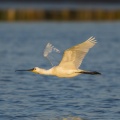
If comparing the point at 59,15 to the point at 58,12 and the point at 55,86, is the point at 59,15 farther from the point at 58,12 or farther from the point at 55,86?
the point at 55,86

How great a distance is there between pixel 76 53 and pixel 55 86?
382cm

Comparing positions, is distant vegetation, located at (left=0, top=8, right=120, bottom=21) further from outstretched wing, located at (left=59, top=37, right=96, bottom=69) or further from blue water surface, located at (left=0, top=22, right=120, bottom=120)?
outstretched wing, located at (left=59, top=37, right=96, bottom=69)

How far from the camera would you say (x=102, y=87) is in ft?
56.0

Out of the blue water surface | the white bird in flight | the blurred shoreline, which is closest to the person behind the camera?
the white bird in flight

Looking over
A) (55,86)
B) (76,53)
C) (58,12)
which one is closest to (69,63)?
(76,53)

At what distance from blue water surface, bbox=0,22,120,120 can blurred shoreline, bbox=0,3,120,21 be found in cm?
1157

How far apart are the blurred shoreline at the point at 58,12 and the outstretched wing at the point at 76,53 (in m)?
28.1

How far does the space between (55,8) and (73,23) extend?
33.6ft

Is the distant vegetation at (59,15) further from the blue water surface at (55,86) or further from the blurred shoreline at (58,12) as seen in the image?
the blue water surface at (55,86)

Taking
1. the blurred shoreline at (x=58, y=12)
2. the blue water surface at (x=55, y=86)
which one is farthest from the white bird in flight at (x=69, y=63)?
the blurred shoreline at (x=58, y=12)

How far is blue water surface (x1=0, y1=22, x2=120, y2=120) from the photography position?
1360cm

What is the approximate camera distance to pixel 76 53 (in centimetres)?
1349

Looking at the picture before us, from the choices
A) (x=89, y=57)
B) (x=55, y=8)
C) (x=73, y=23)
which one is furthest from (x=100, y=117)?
(x=55, y=8)

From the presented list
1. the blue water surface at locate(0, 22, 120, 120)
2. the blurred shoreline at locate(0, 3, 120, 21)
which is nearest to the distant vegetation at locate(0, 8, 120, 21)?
the blurred shoreline at locate(0, 3, 120, 21)
